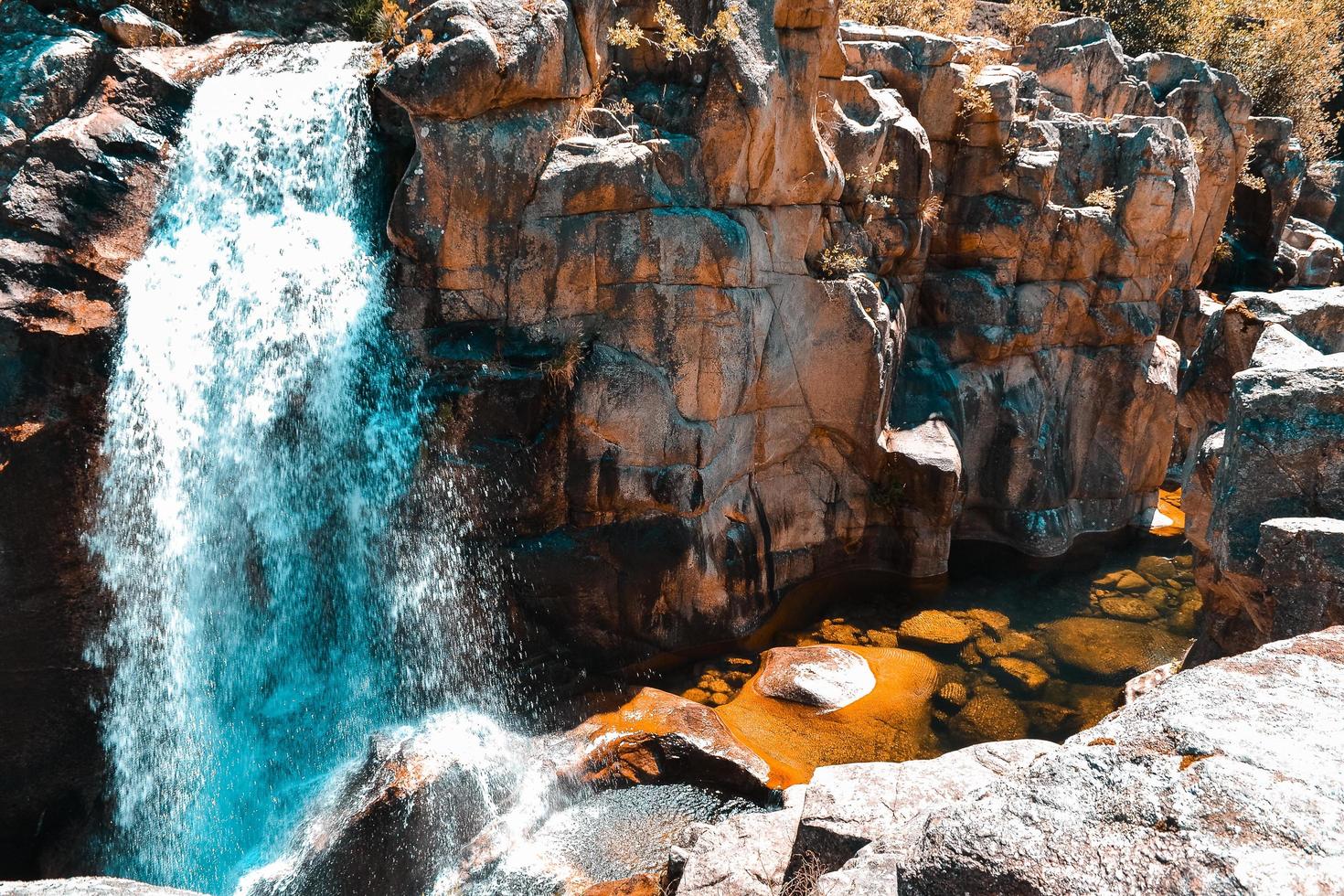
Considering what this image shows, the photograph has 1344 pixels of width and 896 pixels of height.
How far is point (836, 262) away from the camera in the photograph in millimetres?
13219

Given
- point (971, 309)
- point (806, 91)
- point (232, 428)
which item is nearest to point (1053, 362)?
point (971, 309)

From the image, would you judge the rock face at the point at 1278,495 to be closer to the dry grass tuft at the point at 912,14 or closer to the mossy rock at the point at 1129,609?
the mossy rock at the point at 1129,609

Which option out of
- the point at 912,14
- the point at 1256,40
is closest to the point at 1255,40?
the point at 1256,40

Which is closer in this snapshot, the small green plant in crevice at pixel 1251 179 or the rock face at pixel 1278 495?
the rock face at pixel 1278 495

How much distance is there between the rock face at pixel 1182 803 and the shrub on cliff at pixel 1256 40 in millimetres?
25265

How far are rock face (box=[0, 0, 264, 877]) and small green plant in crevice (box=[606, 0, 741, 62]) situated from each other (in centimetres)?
619

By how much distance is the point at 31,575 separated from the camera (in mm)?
9039

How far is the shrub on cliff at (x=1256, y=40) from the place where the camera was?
24.6 meters

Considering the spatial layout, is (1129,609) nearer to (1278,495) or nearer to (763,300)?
(763,300)

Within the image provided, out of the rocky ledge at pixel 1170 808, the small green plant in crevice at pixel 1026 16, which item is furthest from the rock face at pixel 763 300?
the small green plant in crevice at pixel 1026 16

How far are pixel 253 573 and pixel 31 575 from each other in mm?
2092

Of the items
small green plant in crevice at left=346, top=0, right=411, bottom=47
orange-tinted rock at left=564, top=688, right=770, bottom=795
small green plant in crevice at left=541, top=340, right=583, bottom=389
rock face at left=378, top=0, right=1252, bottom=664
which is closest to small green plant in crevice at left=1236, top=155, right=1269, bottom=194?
rock face at left=378, top=0, right=1252, bottom=664

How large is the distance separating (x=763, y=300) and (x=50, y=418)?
872cm

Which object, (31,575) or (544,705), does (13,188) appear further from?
(544,705)
